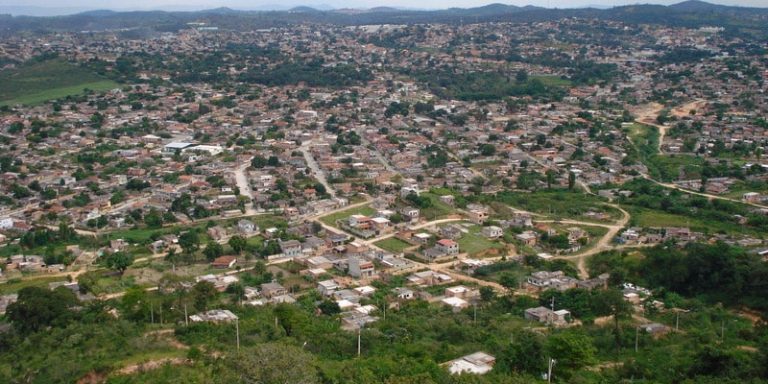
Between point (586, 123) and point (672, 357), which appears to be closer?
point (672, 357)

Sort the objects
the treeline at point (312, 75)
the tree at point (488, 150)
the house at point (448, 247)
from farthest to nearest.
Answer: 1. the treeline at point (312, 75)
2. the tree at point (488, 150)
3. the house at point (448, 247)

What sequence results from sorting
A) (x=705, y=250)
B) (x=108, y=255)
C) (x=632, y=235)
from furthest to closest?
(x=632, y=235), (x=108, y=255), (x=705, y=250)

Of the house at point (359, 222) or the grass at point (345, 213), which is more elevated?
the house at point (359, 222)

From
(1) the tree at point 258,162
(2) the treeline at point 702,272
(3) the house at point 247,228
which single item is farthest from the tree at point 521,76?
(2) the treeline at point 702,272

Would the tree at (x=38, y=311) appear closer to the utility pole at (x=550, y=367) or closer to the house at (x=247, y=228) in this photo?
the house at (x=247, y=228)

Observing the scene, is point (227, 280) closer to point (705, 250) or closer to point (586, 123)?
point (705, 250)

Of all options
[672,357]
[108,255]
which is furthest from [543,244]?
[108,255]
